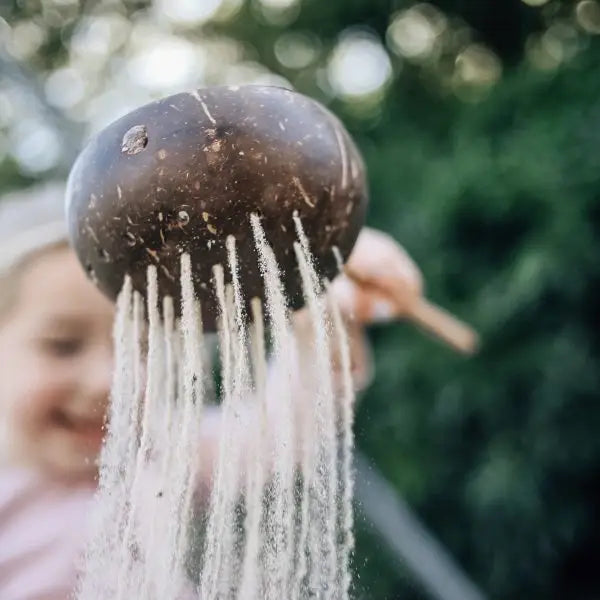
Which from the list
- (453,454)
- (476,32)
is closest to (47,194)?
(453,454)

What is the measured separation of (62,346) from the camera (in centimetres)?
100

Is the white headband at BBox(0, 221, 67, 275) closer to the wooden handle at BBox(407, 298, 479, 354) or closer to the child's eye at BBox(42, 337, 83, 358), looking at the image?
the child's eye at BBox(42, 337, 83, 358)

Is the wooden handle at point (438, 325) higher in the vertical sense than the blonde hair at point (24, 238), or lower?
lower

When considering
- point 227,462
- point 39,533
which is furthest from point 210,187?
point 39,533

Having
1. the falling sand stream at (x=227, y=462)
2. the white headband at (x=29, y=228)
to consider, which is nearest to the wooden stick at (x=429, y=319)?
the falling sand stream at (x=227, y=462)

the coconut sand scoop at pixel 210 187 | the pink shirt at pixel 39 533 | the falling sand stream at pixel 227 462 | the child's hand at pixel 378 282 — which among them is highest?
the coconut sand scoop at pixel 210 187

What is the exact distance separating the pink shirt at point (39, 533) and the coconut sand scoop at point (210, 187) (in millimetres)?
479

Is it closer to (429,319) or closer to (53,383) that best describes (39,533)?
(53,383)

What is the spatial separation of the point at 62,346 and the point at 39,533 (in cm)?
22

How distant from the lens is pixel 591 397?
1.81 metres

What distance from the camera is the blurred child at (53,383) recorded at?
0.97 metres

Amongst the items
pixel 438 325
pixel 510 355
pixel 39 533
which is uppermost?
pixel 438 325

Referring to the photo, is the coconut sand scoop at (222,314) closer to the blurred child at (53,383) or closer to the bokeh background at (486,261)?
the blurred child at (53,383)

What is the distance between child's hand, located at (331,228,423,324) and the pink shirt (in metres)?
0.40
